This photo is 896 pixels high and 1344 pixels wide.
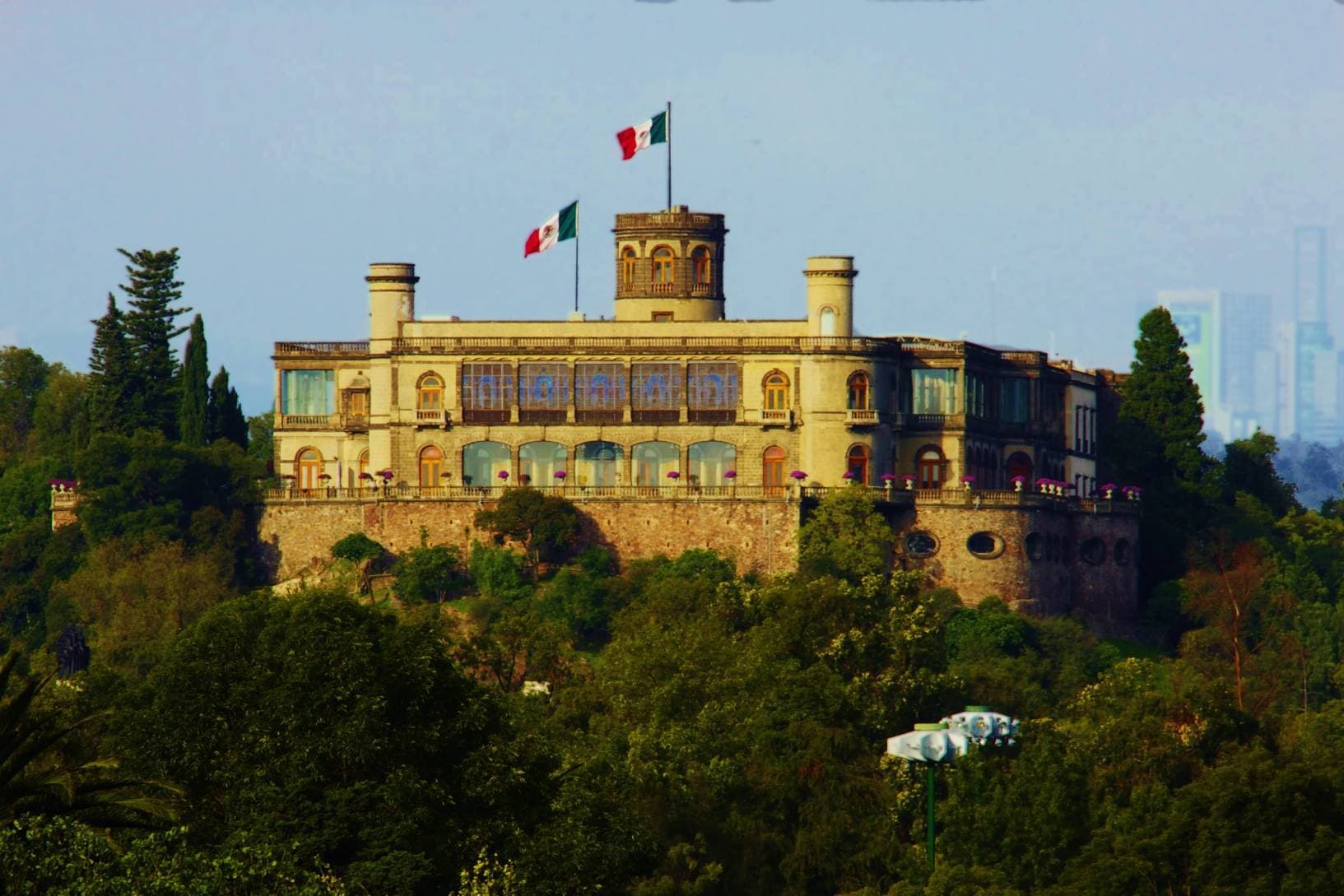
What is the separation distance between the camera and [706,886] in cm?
9188

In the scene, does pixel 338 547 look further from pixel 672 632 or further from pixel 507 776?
pixel 507 776

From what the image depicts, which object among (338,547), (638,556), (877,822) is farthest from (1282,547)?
(877,822)

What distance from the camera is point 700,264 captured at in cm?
13662

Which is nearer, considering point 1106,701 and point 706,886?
point 706,886

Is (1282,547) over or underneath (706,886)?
over

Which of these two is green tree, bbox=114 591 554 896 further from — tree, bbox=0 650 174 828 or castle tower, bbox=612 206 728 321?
castle tower, bbox=612 206 728 321

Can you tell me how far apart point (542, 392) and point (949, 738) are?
4049cm

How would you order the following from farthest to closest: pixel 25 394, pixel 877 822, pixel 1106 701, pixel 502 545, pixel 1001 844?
pixel 25 394 < pixel 502 545 < pixel 1106 701 < pixel 877 822 < pixel 1001 844

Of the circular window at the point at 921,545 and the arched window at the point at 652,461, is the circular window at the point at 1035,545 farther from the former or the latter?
the arched window at the point at 652,461

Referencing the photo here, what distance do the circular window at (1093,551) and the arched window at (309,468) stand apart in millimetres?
28231

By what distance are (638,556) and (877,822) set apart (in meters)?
32.9

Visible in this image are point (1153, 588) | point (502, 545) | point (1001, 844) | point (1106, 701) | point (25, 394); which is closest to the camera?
point (1001, 844)

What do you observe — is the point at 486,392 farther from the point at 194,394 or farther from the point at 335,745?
the point at 335,745

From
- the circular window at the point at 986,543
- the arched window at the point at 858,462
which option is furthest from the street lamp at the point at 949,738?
the arched window at the point at 858,462
